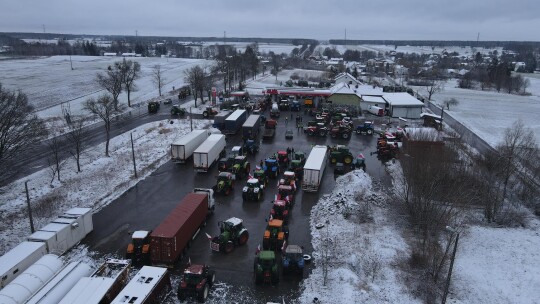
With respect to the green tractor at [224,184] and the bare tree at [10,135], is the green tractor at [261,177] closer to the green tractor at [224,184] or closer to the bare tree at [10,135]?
the green tractor at [224,184]

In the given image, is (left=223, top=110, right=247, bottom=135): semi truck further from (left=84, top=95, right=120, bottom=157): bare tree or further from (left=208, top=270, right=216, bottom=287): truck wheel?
(left=208, top=270, right=216, bottom=287): truck wheel

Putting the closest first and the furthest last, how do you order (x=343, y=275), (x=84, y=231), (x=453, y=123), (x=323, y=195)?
(x=343, y=275), (x=84, y=231), (x=323, y=195), (x=453, y=123)

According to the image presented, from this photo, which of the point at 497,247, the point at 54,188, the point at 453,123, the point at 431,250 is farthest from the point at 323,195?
the point at 453,123

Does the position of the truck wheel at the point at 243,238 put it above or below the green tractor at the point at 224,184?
below

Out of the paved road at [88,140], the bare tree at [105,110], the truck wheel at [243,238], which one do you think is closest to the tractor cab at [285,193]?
the truck wheel at [243,238]

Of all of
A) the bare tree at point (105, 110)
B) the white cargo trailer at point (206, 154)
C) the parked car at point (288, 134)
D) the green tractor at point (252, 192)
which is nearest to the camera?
the green tractor at point (252, 192)

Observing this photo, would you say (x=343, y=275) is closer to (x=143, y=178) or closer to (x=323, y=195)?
(x=323, y=195)
